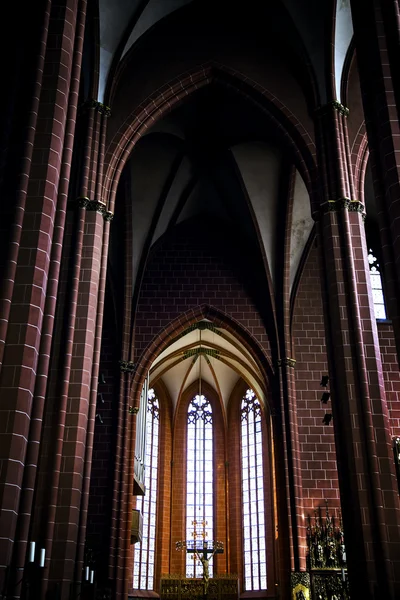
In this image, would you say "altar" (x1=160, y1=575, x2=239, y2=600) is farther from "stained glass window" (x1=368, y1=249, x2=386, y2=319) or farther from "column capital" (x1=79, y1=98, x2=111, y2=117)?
"column capital" (x1=79, y1=98, x2=111, y2=117)

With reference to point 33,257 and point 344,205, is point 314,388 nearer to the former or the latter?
point 344,205

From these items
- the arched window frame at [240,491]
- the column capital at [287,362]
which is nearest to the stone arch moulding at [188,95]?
the column capital at [287,362]

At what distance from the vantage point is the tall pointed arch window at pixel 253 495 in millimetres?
26594

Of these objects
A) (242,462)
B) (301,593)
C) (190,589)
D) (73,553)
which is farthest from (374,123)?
(242,462)

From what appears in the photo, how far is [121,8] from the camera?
15391 millimetres

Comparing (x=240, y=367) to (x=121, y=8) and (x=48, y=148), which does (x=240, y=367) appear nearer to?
(x=121, y=8)

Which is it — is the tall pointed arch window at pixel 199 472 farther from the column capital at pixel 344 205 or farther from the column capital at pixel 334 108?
the column capital at pixel 334 108

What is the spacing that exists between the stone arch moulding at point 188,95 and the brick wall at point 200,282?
6555 mm

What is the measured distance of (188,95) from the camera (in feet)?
57.5

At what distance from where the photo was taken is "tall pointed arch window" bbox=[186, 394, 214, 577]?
2831 centimetres

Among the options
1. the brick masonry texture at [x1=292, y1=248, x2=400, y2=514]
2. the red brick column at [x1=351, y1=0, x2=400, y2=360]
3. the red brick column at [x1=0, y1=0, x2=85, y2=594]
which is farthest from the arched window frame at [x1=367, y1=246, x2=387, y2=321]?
the red brick column at [x1=0, y1=0, x2=85, y2=594]

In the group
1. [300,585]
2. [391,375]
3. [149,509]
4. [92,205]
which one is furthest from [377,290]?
[149,509]

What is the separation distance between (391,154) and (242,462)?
22.0m

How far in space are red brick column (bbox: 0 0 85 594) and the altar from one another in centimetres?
1876
